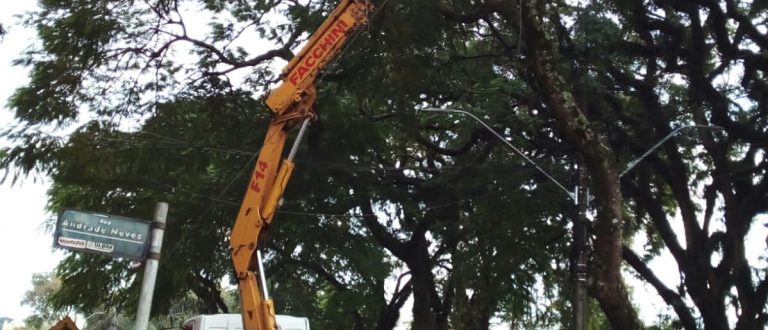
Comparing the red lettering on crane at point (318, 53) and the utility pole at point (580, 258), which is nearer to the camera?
the utility pole at point (580, 258)

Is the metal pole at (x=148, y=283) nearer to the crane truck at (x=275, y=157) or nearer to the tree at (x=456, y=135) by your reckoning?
the crane truck at (x=275, y=157)

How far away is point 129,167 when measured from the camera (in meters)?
11.9

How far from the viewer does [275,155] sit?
9.27 m

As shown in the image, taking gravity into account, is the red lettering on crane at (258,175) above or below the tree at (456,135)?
below

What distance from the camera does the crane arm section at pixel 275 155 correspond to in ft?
28.5

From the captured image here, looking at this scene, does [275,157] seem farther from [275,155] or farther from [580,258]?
[580,258]

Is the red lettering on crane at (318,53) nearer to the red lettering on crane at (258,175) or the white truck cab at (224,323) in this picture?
the red lettering on crane at (258,175)

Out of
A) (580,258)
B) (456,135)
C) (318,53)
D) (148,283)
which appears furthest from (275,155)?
(456,135)

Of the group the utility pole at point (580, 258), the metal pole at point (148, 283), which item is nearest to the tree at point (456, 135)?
the utility pole at point (580, 258)

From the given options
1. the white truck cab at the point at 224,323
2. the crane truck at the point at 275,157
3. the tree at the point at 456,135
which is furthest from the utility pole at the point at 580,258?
the white truck cab at the point at 224,323

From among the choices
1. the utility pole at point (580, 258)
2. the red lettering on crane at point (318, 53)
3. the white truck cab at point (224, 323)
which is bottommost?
the white truck cab at point (224, 323)

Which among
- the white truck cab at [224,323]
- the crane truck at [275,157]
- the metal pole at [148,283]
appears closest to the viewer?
the metal pole at [148,283]

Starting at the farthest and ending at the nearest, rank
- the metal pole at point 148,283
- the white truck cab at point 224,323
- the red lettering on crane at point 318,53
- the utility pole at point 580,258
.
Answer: the white truck cab at point 224,323
the red lettering on crane at point 318,53
the utility pole at point 580,258
the metal pole at point 148,283

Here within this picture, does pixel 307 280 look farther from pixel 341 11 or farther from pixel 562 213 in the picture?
pixel 341 11
